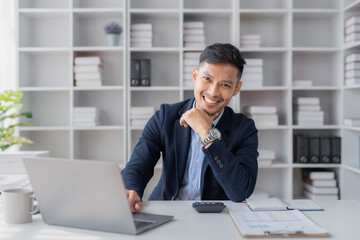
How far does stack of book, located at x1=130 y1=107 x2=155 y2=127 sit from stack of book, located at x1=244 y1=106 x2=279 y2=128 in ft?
3.06

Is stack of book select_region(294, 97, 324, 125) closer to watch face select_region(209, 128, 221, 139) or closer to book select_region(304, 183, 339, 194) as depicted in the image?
book select_region(304, 183, 339, 194)

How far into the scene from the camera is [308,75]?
3.93 m

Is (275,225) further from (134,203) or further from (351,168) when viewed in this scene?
(351,168)

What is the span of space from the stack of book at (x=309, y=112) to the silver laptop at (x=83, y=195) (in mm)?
2679

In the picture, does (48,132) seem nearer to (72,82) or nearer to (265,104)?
(72,82)

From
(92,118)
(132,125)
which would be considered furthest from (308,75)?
(92,118)

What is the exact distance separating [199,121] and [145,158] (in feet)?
1.15

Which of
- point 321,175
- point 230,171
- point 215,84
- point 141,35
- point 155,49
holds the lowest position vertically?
point 321,175

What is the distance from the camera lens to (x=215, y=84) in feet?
5.85

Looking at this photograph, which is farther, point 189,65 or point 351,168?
point 189,65

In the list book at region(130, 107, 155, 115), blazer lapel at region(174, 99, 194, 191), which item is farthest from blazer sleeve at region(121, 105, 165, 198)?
book at region(130, 107, 155, 115)

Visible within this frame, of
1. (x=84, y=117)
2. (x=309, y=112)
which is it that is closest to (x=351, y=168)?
(x=309, y=112)

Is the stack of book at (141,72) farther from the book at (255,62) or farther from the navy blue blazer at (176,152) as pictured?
the navy blue blazer at (176,152)

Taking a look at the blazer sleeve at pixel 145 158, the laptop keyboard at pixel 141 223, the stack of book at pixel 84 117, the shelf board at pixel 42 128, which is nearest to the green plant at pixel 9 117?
the shelf board at pixel 42 128
